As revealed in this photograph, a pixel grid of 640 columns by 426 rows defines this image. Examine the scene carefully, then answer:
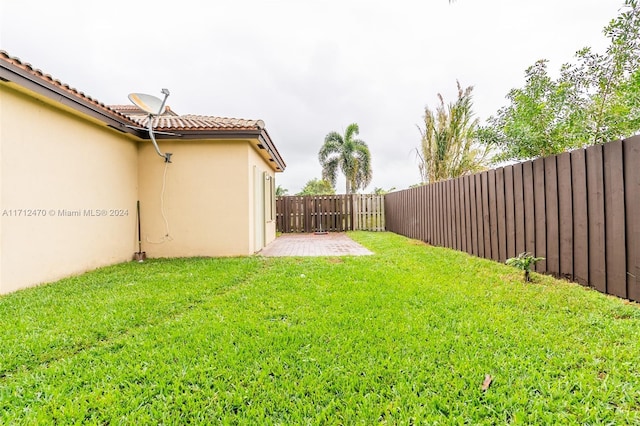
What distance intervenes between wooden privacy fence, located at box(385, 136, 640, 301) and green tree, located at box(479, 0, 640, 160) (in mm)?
480

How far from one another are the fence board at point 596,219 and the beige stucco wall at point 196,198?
5890 millimetres

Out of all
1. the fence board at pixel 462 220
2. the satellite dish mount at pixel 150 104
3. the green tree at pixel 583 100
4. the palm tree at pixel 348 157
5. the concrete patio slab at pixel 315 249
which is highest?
the palm tree at pixel 348 157

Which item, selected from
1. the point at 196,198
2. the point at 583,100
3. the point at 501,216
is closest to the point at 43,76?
the point at 196,198

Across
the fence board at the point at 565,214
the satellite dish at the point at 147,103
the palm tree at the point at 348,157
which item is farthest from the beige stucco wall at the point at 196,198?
the palm tree at the point at 348,157

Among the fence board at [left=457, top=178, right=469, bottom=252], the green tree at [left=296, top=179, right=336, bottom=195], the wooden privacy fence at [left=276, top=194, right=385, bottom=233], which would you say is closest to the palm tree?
the green tree at [left=296, top=179, right=336, bottom=195]

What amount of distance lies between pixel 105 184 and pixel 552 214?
25.4 feet

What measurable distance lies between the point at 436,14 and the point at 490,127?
4678 mm

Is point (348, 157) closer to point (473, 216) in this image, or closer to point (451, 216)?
point (451, 216)

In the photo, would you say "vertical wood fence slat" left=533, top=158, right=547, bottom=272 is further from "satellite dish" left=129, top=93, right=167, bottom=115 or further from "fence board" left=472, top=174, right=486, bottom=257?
"satellite dish" left=129, top=93, right=167, bottom=115

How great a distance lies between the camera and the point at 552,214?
3.97 m

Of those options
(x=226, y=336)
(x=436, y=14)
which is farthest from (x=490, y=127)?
(x=226, y=336)

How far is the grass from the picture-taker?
5.05 ft

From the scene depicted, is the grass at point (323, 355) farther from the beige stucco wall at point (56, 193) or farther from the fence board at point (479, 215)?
the fence board at point (479, 215)

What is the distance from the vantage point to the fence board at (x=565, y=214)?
12.0 feet
